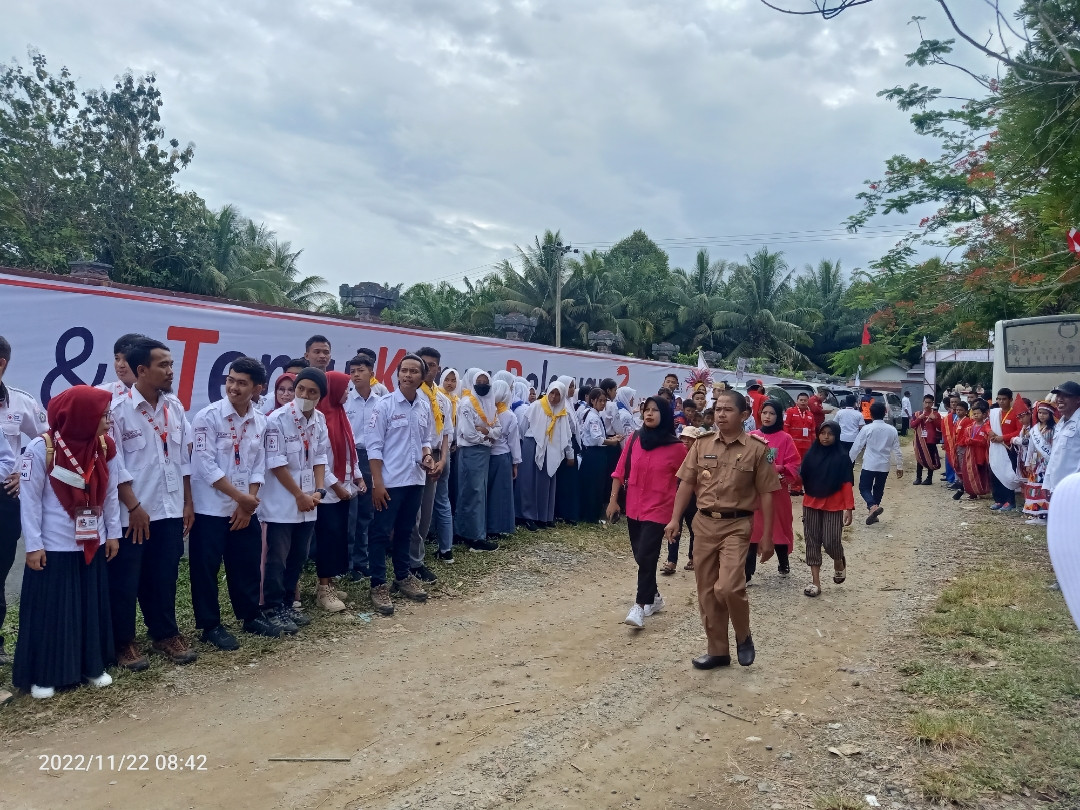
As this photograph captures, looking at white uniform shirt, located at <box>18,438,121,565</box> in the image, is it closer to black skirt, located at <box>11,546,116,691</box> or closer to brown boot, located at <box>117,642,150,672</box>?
black skirt, located at <box>11,546,116,691</box>

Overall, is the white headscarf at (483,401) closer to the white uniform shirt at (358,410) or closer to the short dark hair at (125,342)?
the white uniform shirt at (358,410)

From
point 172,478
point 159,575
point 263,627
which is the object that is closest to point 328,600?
point 263,627

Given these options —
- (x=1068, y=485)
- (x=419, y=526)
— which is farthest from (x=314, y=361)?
(x=1068, y=485)

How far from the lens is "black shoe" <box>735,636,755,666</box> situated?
186 inches

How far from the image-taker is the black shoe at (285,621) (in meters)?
5.10

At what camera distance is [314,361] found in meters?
6.10

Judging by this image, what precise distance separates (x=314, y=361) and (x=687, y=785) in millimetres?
4188

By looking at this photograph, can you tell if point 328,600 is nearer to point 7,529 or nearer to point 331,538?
point 331,538

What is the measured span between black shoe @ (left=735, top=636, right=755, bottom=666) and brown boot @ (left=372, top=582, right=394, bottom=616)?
250cm

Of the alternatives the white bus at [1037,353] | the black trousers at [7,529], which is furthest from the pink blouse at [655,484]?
the white bus at [1037,353]

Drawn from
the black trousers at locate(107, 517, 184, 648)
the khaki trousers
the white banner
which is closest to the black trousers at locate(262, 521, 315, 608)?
the black trousers at locate(107, 517, 184, 648)

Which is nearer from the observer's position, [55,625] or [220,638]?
[55,625]

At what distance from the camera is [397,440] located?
19.5 ft

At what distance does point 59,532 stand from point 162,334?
268cm
